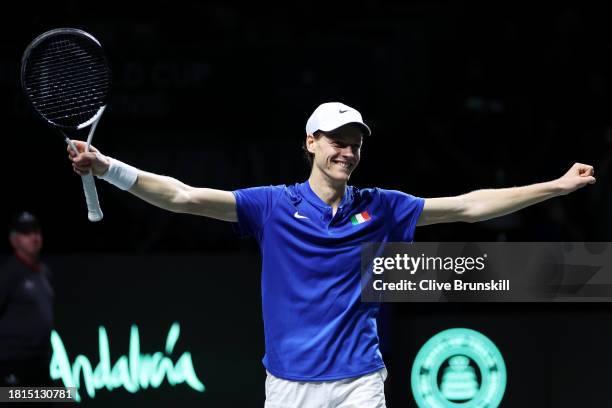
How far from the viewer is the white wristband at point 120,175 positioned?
13.7 ft

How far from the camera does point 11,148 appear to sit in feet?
27.5

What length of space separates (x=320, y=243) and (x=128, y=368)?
344 cm

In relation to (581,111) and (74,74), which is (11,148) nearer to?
(74,74)

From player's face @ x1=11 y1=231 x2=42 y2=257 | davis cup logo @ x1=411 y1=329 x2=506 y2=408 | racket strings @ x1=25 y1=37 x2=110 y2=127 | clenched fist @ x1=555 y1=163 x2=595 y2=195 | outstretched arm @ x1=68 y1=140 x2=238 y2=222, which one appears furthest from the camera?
player's face @ x1=11 y1=231 x2=42 y2=257

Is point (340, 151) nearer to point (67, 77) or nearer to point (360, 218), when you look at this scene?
point (360, 218)

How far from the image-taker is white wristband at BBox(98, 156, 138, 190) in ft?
13.7

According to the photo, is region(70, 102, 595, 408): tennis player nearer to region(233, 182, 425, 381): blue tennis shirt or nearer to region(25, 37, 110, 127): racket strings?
region(233, 182, 425, 381): blue tennis shirt

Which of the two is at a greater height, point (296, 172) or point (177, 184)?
point (296, 172)

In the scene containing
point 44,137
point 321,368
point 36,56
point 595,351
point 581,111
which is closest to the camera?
point 321,368

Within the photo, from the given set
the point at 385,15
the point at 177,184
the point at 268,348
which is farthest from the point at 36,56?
the point at 385,15

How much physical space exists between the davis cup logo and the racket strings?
344 centimetres

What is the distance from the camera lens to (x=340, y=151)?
4.52m

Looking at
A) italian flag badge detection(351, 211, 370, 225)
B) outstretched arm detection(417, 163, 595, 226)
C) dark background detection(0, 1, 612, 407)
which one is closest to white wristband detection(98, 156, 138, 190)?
italian flag badge detection(351, 211, 370, 225)

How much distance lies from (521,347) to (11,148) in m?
4.10
